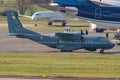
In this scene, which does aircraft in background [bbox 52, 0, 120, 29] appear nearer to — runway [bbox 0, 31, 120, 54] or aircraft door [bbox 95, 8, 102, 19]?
aircraft door [bbox 95, 8, 102, 19]

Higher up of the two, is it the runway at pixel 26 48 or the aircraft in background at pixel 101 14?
the aircraft in background at pixel 101 14

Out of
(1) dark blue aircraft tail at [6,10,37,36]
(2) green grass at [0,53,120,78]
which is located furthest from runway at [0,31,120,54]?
(2) green grass at [0,53,120,78]

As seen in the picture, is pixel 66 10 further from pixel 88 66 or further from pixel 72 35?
pixel 88 66

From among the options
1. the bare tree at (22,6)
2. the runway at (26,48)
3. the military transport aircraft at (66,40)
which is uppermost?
the military transport aircraft at (66,40)

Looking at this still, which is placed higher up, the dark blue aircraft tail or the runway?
the dark blue aircraft tail

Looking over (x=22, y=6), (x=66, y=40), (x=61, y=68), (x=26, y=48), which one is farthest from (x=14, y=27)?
(x=22, y=6)

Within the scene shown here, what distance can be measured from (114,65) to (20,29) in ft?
50.8

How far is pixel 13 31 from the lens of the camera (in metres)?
45.4

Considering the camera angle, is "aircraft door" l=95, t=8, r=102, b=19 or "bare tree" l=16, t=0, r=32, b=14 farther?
"bare tree" l=16, t=0, r=32, b=14

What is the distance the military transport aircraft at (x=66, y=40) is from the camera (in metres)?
44.3

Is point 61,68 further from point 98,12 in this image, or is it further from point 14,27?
point 98,12

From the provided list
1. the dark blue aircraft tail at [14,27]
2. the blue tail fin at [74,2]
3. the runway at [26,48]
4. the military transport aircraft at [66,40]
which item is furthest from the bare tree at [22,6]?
the military transport aircraft at [66,40]

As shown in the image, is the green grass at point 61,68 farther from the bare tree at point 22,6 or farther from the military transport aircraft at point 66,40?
the bare tree at point 22,6

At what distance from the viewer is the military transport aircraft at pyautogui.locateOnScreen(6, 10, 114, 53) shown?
44.3 metres
